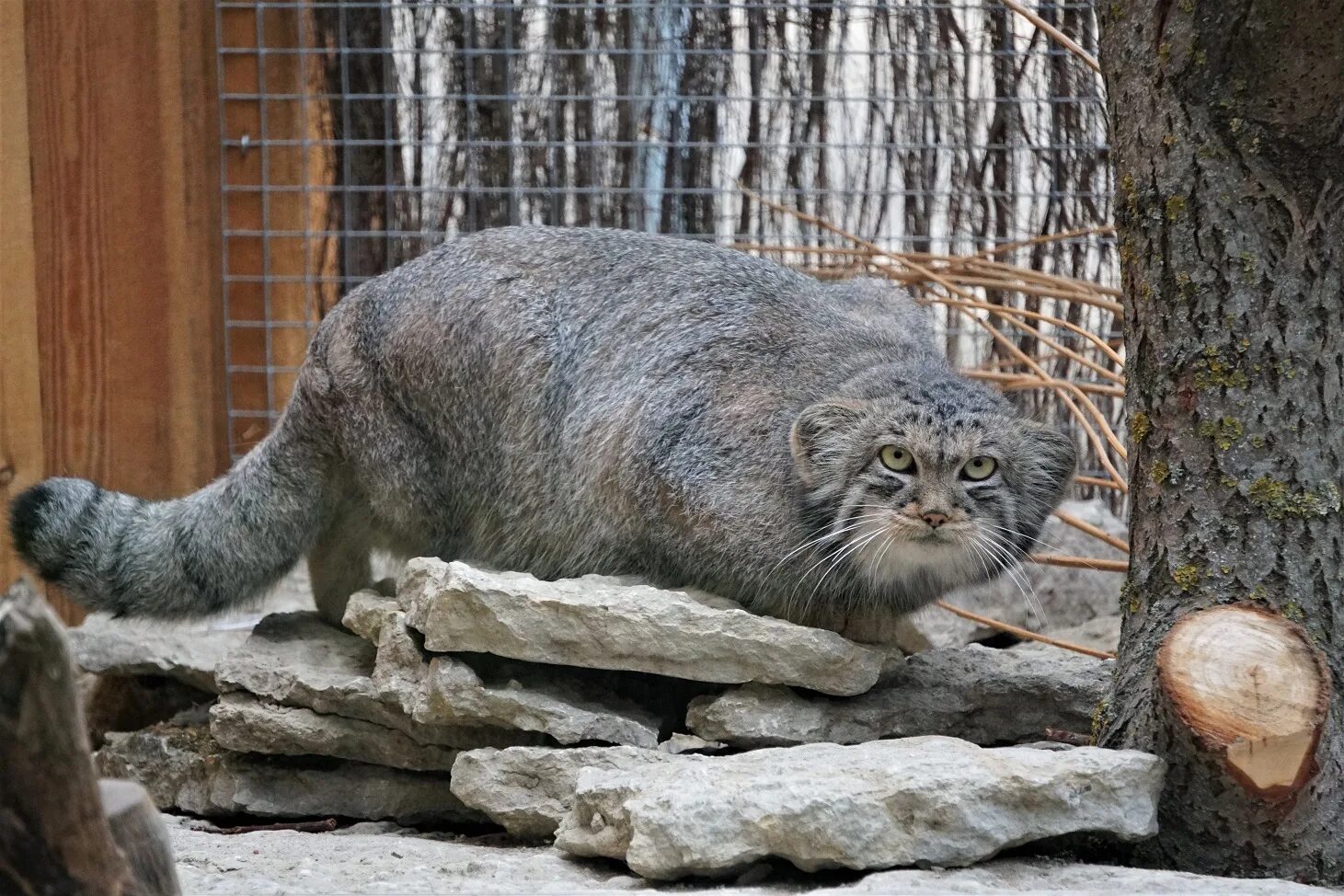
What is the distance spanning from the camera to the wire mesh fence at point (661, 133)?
6.13 metres

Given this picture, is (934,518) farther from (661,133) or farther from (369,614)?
(661,133)

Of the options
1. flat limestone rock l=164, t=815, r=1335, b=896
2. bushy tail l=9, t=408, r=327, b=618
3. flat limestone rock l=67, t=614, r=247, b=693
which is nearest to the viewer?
flat limestone rock l=164, t=815, r=1335, b=896


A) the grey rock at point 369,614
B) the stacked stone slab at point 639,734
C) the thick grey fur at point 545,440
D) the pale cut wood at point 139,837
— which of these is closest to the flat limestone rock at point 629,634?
the stacked stone slab at point 639,734

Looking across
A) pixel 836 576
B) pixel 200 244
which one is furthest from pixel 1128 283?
pixel 200 244

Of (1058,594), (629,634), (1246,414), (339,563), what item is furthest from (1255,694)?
(1058,594)

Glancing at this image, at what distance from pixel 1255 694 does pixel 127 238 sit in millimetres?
4359

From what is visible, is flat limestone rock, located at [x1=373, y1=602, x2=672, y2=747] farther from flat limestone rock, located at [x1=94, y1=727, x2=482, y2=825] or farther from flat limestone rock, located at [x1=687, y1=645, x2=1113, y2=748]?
flat limestone rock, located at [x1=94, y1=727, x2=482, y2=825]

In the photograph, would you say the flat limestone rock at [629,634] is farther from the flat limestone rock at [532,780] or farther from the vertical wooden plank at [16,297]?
the vertical wooden plank at [16,297]

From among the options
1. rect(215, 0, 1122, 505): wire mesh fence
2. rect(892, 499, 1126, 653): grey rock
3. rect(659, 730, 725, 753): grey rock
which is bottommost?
rect(892, 499, 1126, 653): grey rock

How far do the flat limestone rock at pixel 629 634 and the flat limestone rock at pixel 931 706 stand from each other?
78 millimetres

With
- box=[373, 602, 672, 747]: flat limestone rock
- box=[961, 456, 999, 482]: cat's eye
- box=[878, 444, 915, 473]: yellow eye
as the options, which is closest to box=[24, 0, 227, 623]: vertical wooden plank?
box=[373, 602, 672, 747]: flat limestone rock

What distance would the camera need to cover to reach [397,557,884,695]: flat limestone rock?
373 centimetres

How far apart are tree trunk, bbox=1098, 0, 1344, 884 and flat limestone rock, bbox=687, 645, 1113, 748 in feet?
2.63

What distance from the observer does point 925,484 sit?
12.3ft
